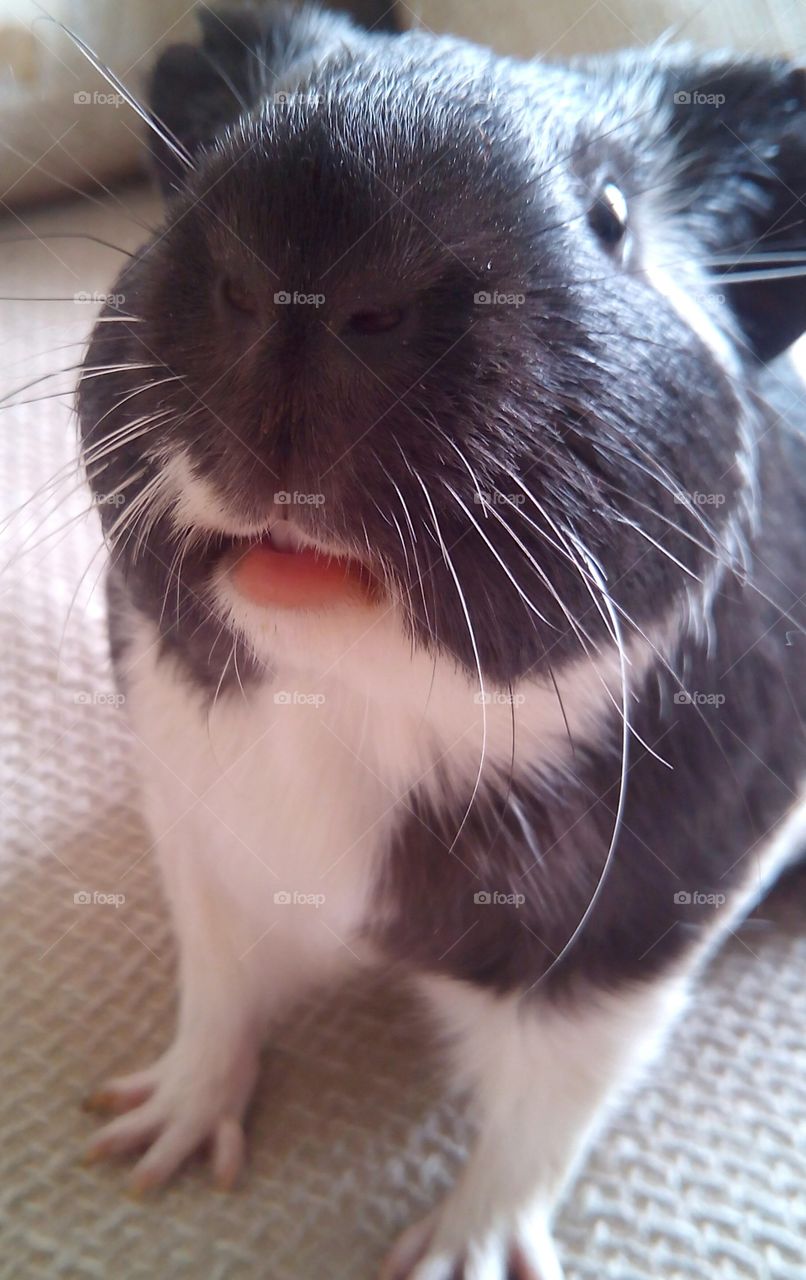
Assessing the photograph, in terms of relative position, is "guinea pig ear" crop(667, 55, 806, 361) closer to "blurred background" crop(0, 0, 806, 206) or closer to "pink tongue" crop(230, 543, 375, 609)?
"blurred background" crop(0, 0, 806, 206)

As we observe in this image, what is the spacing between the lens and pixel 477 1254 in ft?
2.48

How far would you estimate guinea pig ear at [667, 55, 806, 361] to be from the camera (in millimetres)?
696

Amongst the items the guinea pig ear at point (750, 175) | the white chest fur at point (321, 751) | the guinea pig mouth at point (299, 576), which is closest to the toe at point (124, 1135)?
the white chest fur at point (321, 751)

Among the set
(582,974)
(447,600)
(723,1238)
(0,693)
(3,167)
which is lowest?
(723,1238)

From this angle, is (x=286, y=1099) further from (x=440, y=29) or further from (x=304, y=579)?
(x=440, y=29)

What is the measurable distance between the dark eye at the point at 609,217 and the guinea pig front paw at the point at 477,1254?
2.43 feet

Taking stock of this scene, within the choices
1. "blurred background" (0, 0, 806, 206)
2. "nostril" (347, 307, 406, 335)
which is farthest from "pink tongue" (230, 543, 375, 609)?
"blurred background" (0, 0, 806, 206)

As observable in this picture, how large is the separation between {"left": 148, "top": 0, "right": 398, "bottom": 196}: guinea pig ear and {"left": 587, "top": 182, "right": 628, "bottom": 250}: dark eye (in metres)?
0.23

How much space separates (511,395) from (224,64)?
0.47 m

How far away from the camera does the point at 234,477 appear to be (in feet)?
1.55

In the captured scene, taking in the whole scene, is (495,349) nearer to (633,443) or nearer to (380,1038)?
(633,443)

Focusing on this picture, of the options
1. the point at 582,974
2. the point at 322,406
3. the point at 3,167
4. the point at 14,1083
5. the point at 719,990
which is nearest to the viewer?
the point at 322,406

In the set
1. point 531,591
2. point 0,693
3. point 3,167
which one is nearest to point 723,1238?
point 531,591

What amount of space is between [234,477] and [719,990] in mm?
774
